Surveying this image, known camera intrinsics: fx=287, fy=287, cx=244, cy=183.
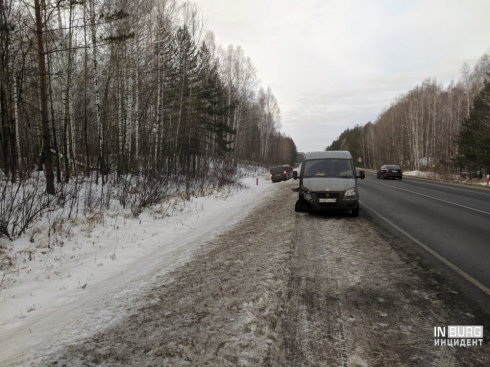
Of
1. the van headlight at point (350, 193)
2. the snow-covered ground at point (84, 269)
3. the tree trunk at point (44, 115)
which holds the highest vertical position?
the tree trunk at point (44, 115)

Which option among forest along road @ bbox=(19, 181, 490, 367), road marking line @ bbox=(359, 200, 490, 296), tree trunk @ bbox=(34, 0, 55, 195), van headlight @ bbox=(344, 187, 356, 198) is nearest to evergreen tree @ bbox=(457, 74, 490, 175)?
van headlight @ bbox=(344, 187, 356, 198)

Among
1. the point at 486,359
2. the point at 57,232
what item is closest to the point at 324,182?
the point at 486,359

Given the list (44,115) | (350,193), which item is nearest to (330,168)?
(350,193)

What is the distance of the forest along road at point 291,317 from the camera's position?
8.62 feet

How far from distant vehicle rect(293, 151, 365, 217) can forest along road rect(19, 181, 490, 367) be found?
3.40 meters

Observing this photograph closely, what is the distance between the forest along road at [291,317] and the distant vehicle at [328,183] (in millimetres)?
3405

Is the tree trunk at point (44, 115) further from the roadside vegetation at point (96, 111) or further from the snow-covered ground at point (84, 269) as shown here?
the snow-covered ground at point (84, 269)

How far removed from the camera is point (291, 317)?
129 inches

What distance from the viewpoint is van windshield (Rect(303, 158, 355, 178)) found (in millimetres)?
9766

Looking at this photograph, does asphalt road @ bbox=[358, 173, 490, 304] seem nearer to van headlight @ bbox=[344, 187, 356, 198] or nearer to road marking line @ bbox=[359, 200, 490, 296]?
road marking line @ bbox=[359, 200, 490, 296]

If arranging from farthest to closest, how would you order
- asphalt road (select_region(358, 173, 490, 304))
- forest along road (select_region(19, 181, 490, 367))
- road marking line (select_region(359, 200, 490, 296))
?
asphalt road (select_region(358, 173, 490, 304)) → road marking line (select_region(359, 200, 490, 296)) → forest along road (select_region(19, 181, 490, 367))

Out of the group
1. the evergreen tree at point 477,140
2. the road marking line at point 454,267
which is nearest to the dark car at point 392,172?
the evergreen tree at point 477,140

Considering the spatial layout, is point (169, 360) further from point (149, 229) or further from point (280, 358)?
point (149, 229)

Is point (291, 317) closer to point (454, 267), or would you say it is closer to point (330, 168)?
point (454, 267)
